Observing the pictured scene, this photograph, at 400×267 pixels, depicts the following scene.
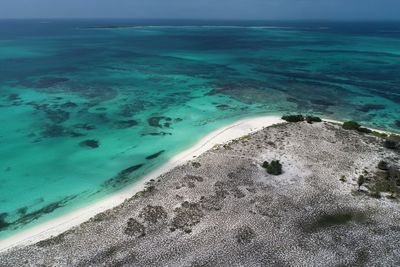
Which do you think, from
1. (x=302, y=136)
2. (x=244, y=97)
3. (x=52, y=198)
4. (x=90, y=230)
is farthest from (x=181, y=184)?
(x=244, y=97)

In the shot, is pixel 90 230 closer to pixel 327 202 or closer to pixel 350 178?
pixel 327 202

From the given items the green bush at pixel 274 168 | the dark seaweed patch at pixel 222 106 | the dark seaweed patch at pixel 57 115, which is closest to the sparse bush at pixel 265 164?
the green bush at pixel 274 168

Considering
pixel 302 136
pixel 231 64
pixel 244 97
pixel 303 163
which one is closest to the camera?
pixel 303 163

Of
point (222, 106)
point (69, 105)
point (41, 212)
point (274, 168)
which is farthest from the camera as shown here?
point (222, 106)

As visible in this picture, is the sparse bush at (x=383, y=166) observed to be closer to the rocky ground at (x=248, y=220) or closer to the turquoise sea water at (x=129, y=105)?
the rocky ground at (x=248, y=220)

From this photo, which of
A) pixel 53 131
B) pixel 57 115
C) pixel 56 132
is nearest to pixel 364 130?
pixel 56 132

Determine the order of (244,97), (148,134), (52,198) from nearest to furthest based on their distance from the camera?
(52,198) → (148,134) → (244,97)

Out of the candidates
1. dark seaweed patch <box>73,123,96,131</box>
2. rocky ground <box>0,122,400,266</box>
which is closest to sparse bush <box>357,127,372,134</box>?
rocky ground <box>0,122,400,266</box>

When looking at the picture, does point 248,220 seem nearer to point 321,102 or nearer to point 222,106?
point 222,106
